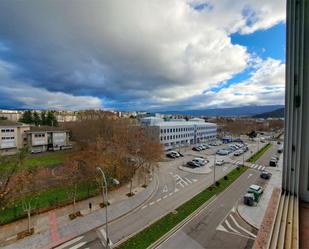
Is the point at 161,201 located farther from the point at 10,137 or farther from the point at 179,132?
the point at 10,137

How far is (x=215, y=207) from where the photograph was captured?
533 inches

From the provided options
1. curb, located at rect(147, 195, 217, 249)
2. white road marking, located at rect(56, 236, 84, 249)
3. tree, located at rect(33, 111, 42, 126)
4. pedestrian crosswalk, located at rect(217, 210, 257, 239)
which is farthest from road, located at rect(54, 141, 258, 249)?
tree, located at rect(33, 111, 42, 126)

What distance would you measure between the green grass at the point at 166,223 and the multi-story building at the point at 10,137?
93.0 feet

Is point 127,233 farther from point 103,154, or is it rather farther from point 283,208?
point 283,208

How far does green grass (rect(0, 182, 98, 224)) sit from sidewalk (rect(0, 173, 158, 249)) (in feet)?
1.87

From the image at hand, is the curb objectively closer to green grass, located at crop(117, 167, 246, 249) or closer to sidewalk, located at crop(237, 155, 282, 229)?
green grass, located at crop(117, 167, 246, 249)

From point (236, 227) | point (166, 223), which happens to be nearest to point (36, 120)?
point (166, 223)

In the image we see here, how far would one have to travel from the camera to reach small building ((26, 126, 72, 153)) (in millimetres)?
32350

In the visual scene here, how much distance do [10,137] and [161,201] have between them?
28354 millimetres

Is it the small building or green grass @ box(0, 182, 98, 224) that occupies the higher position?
the small building

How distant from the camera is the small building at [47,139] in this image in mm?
32350

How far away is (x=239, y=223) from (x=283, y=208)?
10.5m

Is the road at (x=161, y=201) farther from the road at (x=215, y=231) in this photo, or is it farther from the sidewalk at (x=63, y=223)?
the road at (x=215, y=231)

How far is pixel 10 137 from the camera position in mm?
29906
